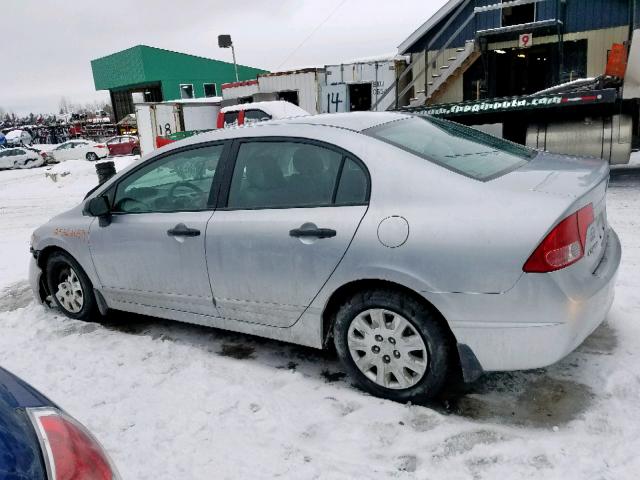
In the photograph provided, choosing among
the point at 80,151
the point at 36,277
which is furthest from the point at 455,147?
the point at 80,151

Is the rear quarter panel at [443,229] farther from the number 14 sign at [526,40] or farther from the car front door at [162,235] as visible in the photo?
the number 14 sign at [526,40]

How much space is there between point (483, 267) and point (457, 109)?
27.6 ft

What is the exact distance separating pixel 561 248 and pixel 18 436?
2.23m

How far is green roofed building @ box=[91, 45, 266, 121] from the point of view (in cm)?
3728

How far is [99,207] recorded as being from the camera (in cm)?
387

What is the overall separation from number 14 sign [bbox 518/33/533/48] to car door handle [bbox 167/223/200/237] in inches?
640

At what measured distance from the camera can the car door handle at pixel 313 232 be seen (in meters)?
2.87

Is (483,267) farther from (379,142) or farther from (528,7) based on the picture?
(528,7)

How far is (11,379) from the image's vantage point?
167 centimetres

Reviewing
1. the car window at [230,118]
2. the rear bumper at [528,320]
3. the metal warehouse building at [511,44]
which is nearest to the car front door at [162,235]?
the rear bumper at [528,320]

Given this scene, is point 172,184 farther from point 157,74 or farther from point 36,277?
point 157,74

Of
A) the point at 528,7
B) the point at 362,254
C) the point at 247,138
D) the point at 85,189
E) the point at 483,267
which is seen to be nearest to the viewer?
the point at 483,267

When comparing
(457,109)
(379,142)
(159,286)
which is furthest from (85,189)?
(379,142)

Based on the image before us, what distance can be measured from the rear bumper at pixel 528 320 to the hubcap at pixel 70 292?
321 centimetres
